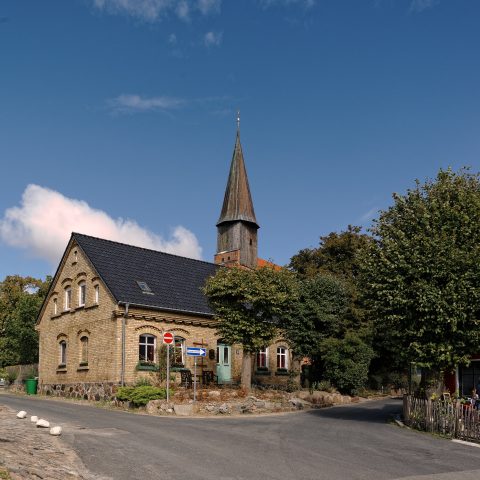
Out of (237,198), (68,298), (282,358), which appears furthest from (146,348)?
(237,198)

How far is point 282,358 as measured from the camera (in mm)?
38531

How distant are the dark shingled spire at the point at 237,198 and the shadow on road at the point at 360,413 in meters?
31.9

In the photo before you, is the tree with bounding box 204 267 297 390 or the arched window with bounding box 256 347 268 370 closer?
the tree with bounding box 204 267 297 390

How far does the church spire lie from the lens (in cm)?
5997

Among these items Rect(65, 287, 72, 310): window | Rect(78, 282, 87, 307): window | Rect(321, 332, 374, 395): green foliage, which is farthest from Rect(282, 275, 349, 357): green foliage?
Rect(65, 287, 72, 310): window

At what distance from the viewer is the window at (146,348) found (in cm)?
2950

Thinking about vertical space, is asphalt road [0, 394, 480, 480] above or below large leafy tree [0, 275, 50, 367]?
below

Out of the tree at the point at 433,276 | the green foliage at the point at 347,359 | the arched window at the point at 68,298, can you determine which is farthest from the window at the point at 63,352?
the tree at the point at 433,276

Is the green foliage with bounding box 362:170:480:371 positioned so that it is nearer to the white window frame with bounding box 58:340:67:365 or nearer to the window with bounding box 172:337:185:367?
the window with bounding box 172:337:185:367

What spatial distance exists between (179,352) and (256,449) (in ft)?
58.1

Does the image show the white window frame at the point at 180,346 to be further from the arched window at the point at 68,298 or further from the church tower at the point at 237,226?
the church tower at the point at 237,226

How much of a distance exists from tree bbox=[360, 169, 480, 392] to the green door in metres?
13.7

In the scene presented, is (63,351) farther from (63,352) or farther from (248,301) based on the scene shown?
(248,301)

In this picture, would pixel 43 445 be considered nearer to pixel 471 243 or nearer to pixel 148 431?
pixel 148 431
